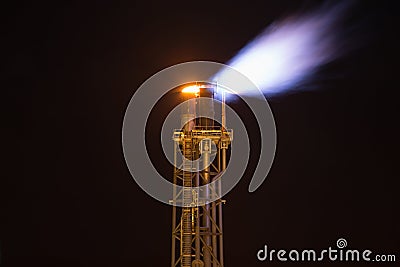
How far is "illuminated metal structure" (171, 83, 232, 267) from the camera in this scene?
18797mm

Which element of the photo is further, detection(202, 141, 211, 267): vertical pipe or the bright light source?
the bright light source

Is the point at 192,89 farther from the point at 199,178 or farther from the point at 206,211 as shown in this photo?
the point at 206,211

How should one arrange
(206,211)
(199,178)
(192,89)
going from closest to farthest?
(206,211)
(192,89)
(199,178)

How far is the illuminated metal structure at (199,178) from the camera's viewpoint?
61.7 ft

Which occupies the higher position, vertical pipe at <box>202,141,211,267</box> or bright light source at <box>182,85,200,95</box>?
bright light source at <box>182,85,200,95</box>

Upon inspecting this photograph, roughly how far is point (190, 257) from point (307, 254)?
941cm

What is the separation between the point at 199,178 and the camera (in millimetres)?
19672

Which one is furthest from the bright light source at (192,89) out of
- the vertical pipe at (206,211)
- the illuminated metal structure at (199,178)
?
the vertical pipe at (206,211)

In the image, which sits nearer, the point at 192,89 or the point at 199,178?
the point at 192,89

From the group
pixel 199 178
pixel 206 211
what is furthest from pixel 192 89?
pixel 206 211

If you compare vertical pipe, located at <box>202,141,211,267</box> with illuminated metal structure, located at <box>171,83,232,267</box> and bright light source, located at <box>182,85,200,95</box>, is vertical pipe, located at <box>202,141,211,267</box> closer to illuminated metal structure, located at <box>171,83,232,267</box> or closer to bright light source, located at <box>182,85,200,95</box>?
illuminated metal structure, located at <box>171,83,232,267</box>

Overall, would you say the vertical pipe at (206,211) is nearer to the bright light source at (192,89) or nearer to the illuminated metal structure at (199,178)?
the illuminated metal structure at (199,178)

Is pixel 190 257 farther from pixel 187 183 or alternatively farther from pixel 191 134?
pixel 191 134

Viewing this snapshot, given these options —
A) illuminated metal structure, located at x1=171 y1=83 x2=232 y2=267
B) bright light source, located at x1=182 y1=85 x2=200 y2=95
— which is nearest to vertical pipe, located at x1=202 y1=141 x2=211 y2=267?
illuminated metal structure, located at x1=171 y1=83 x2=232 y2=267
